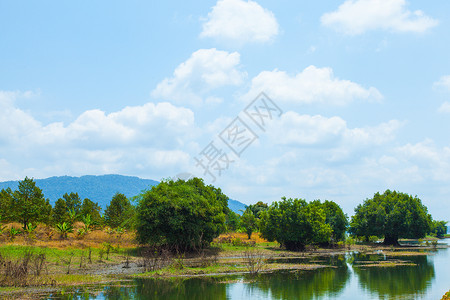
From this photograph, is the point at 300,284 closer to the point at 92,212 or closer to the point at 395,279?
the point at 395,279

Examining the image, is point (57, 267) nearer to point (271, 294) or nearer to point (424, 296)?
point (271, 294)

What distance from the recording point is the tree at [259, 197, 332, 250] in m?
59.4

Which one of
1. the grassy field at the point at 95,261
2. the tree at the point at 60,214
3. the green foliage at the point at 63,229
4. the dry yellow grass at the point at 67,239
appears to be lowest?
the grassy field at the point at 95,261

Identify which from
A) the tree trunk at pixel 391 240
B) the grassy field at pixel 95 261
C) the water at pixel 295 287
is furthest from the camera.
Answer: the tree trunk at pixel 391 240

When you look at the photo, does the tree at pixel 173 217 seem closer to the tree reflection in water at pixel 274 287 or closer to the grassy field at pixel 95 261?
the grassy field at pixel 95 261

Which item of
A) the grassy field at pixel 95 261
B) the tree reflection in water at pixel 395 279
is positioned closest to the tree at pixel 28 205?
the grassy field at pixel 95 261

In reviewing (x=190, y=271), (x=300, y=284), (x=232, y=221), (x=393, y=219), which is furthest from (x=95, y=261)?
(x=393, y=219)

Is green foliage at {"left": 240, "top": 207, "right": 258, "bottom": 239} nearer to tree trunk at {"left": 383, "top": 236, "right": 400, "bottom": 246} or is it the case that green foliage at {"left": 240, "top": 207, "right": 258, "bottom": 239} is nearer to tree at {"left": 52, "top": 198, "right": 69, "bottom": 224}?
tree trunk at {"left": 383, "top": 236, "right": 400, "bottom": 246}

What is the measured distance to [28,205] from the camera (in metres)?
52.4

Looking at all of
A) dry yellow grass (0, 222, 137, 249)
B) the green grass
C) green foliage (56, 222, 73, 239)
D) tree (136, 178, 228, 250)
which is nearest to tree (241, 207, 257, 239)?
dry yellow grass (0, 222, 137, 249)

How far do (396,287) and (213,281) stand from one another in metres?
12.7

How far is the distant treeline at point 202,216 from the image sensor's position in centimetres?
4597

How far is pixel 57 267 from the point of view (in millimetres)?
33750

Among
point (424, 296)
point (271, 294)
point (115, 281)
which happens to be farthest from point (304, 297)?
point (115, 281)
